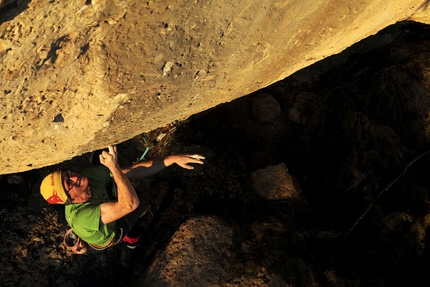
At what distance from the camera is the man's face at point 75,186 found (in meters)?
2.74

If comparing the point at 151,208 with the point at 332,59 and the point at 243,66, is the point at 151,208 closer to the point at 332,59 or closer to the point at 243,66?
the point at 243,66

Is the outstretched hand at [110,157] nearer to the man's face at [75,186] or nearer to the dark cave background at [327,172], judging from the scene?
the man's face at [75,186]

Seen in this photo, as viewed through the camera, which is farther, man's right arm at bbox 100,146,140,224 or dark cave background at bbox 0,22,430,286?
dark cave background at bbox 0,22,430,286

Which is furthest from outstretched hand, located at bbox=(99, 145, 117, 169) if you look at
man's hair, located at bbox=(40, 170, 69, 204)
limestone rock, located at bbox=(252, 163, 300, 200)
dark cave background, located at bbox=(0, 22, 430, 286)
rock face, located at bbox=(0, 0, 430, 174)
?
limestone rock, located at bbox=(252, 163, 300, 200)

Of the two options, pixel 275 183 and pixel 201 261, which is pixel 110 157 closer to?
pixel 201 261

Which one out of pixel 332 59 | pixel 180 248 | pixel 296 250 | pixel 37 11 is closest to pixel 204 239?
pixel 180 248

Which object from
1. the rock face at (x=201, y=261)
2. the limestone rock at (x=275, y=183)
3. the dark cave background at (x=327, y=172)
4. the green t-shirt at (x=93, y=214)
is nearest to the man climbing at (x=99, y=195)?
the green t-shirt at (x=93, y=214)

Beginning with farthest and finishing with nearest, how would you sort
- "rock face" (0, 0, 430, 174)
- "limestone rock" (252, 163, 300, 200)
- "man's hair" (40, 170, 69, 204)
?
1. "limestone rock" (252, 163, 300, 200)
2. "man's hair" (40, 170, 69, 204)
3. "rock face" (0, 0, 430, 174)

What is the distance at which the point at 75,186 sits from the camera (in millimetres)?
2775

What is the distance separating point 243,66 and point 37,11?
1.18 m

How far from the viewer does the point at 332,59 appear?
4695mm

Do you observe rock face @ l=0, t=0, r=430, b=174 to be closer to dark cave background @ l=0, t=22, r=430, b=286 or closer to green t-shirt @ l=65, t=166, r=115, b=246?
green t-shirt @ l=65, t=166, r=115, b=246

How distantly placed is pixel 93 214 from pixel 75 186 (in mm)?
274

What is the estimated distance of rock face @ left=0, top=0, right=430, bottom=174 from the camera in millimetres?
1763
